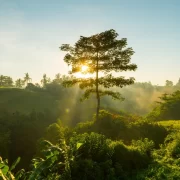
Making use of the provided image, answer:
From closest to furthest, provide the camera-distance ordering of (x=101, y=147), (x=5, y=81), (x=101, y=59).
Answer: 1. (x=101, y=147)
2. (x=101, y=59)
3. (x=5, y=81)

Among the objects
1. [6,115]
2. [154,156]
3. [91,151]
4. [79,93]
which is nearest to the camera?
[91,151]

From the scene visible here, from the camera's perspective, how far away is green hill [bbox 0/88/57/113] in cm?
8540

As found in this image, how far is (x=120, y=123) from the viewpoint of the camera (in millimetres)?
22688

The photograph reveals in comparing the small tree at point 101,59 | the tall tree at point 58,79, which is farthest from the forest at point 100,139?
A: the tall tree at point 58,79

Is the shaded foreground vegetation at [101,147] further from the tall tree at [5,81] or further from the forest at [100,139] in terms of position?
the tall tree at [5,81]

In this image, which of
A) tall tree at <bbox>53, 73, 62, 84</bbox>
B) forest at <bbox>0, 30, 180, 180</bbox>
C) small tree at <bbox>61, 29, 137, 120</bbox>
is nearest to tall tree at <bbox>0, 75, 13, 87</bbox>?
tall tree at <bbox>53, 73, 62, 84</bbox>

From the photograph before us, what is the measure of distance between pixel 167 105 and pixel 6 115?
43430 millimetres

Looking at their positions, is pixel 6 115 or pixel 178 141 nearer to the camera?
pixel 178 141

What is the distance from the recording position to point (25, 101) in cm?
9306

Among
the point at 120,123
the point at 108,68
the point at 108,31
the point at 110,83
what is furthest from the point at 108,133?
the point at 108,31

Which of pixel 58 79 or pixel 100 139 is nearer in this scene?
pixel 100 139

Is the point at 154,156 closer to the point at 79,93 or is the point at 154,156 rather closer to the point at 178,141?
the point at 178,141

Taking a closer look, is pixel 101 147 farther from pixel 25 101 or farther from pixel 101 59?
pixel 25 101

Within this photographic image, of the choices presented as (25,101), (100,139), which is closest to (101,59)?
(100,139)
